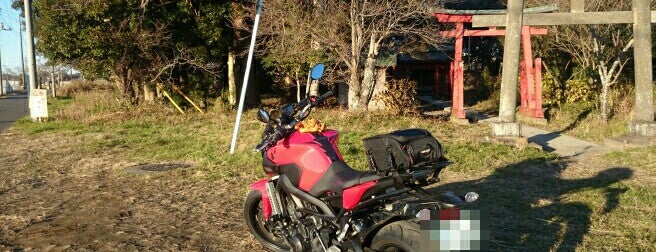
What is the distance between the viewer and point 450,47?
74.2 ft

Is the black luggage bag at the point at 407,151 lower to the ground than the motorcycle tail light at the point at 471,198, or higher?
higher

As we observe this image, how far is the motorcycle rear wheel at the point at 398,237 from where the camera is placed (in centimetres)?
298

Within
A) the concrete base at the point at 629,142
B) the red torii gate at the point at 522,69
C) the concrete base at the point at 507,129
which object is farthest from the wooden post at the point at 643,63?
the red torii gate at the point at 522,69

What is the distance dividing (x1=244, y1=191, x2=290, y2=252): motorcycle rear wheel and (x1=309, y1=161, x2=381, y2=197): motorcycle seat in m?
0.99

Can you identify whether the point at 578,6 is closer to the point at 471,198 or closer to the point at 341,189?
the point at 341,189

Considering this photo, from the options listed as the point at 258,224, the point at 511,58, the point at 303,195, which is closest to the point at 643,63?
the point at 511,58

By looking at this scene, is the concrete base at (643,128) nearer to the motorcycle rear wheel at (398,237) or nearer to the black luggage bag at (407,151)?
the black luggage bag at (407,151)

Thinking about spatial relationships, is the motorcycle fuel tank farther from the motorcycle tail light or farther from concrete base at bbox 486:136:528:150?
concrete base at bbox 486:136:528:150

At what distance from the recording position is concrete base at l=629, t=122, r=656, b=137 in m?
9.97

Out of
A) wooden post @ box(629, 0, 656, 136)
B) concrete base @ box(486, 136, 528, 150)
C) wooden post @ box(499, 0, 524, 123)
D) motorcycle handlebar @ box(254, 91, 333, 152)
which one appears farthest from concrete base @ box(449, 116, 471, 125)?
motorcycle handlebar @ box(254, 91, 333, 152)

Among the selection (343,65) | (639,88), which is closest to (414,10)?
(343,65)

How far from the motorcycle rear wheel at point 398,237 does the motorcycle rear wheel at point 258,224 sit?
1.53 metres

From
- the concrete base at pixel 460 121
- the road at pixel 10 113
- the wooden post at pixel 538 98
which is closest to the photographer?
the concrete base at pixel 460 121

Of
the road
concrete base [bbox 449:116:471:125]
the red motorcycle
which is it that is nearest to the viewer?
the red motorcycle
